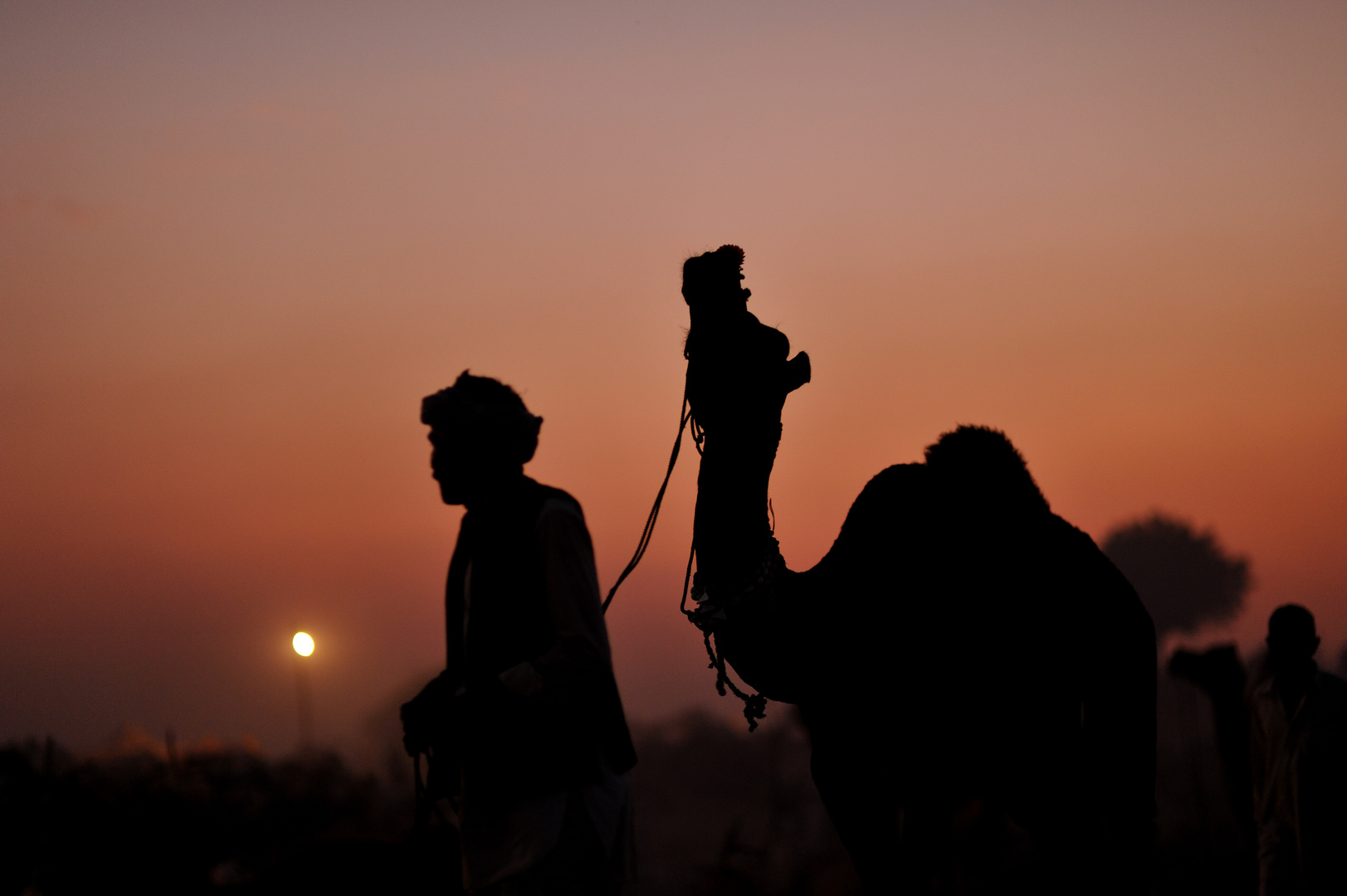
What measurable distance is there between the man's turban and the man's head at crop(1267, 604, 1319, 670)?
6.18m

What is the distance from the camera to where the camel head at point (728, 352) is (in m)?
4.85

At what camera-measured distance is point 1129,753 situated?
6.12 m

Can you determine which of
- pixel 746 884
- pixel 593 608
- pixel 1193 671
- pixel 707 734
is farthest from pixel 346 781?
pixel 707 734

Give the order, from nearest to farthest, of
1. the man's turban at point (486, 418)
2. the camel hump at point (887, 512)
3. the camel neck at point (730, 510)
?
the man's turban at point (486, 418) → the camel neck at point (730, 510) → the camel hump at point (887, 512)

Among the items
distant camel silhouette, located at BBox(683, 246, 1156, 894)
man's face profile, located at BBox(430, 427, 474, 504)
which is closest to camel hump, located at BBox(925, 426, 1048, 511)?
distant camel silhouette, located at BBox(683, 246, 1156, 894)

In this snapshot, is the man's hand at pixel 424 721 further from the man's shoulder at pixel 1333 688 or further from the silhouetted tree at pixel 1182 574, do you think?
the silhouetted tree at pixel 1182 574

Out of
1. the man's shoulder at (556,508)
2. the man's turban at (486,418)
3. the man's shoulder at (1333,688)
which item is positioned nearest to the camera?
the man's shoulder at (556,508)

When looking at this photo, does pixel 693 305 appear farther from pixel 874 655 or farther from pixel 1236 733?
pixel 1236 733

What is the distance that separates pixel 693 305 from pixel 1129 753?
3.24 m

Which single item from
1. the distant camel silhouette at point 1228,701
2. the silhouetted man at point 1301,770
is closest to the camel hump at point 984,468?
the silhouetted man at point 1301,770

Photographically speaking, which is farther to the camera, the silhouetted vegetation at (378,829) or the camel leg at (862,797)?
the silhouetted vegetation at (378,829)

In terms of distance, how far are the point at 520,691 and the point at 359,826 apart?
12860mm

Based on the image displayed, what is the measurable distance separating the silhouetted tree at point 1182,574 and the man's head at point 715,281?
57323 mm

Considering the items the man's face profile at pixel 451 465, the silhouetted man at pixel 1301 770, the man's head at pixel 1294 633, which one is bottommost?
the silhouetted man at pixel 1301 770
